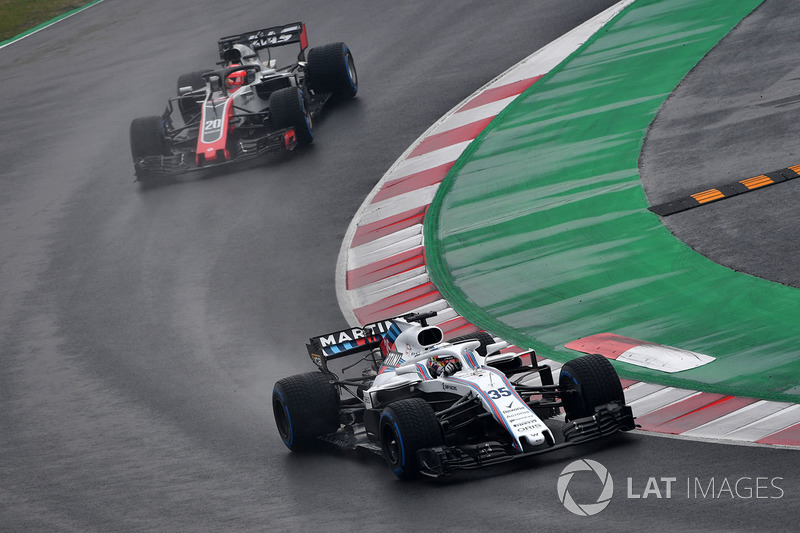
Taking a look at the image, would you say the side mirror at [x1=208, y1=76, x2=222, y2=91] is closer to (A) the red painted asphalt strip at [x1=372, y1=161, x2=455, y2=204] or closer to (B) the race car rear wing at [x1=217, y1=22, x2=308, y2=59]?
(B) the race car rear wing at [x1=217, y1=22, x2=308, y2=59]

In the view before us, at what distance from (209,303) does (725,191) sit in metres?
7.62

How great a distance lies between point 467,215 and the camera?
16766 millimetres

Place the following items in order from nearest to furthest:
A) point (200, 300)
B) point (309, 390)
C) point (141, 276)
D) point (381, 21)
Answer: point (309, 390)
point (200, 300)
point (141, 276)
point (381, 21)

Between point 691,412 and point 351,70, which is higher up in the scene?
point 351,70

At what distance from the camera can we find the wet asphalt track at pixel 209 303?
30.2 ft

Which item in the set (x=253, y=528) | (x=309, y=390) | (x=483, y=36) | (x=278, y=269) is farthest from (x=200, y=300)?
(x=483, y=36)

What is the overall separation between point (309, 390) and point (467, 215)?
6572mm

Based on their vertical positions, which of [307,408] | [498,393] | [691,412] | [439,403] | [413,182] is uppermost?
[498,393]

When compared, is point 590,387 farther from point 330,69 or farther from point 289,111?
point 330,69

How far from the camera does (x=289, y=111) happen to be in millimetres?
20156

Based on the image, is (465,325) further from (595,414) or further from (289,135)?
(289,135)

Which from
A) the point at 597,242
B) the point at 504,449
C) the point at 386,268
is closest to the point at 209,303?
the point at 386,268

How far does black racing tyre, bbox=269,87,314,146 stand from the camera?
20094 millimetres

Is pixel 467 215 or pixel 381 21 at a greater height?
pixel 381 21
